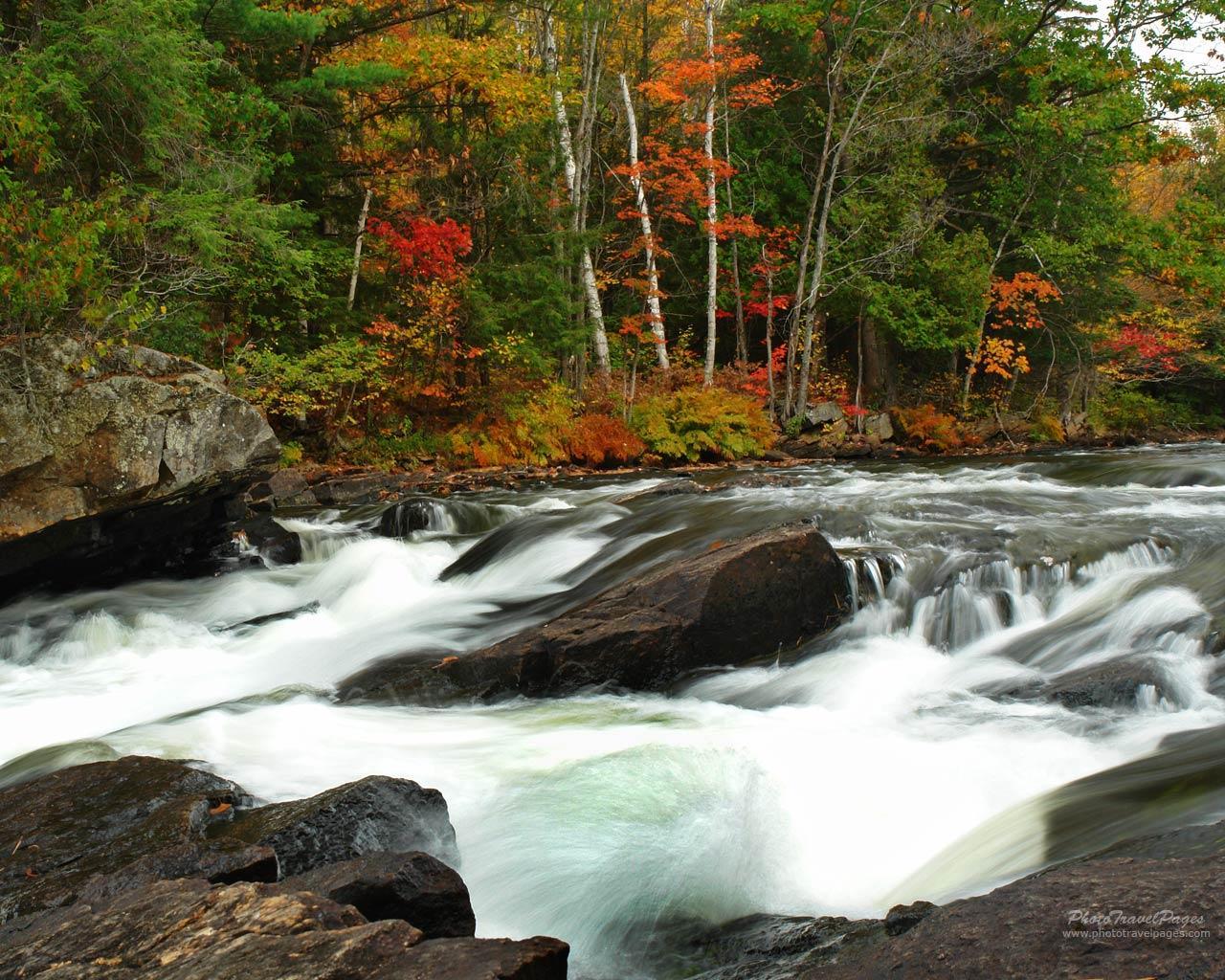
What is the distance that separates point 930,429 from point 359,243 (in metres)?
12.0

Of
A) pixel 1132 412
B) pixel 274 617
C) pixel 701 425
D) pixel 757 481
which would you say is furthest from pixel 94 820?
pixel 1132 412

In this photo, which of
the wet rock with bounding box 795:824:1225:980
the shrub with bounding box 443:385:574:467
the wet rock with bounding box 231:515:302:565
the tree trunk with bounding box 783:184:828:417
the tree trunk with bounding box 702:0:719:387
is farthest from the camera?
the tree trunk with bounding box 783:184:828:417

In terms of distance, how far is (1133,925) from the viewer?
2.13 m

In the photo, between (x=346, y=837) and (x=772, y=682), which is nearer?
(x=346, y=837)

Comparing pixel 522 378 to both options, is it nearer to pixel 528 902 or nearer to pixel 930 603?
pixel 930 603

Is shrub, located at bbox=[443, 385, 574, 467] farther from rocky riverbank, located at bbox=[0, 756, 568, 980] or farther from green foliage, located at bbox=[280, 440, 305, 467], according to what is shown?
rocky riverbank, located at bbox=[0, 756, 568, 980]

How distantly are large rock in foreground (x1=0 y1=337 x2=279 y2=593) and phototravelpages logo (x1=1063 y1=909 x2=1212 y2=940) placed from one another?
23.5 ft

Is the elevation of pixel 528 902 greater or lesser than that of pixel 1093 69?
lesser

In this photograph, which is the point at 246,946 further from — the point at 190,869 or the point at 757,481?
the point at 757,481

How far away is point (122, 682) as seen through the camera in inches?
268

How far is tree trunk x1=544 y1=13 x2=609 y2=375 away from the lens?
17266 mm

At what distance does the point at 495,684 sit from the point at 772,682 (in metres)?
1.82

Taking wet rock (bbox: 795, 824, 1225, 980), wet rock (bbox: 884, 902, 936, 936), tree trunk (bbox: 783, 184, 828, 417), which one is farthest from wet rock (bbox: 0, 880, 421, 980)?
tree trunk (bbox: 783, 184, 828, 417)

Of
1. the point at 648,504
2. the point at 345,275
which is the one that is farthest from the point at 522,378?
the point at 648,504
